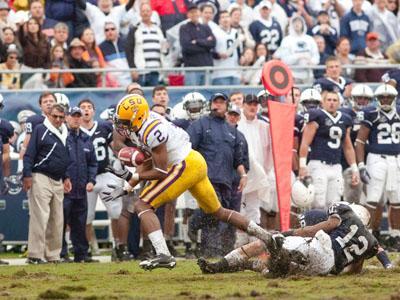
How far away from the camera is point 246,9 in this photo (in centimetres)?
2117

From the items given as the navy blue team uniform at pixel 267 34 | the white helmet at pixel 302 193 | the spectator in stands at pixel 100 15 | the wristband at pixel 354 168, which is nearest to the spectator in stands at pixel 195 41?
the spectator in stands at pixel 100 15

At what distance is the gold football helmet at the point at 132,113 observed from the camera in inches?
450

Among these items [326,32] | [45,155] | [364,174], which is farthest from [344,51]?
[45,155]

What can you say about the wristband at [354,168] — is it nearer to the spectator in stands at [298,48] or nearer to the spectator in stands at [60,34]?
the spectator in stands at [298,48]

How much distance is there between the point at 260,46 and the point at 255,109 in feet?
12.1

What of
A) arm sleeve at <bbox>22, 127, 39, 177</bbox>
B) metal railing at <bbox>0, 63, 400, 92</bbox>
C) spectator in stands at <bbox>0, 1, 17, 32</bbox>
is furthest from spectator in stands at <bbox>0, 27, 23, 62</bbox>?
arm sleeve at <bbox>22, 127, 39, 177</bbox>

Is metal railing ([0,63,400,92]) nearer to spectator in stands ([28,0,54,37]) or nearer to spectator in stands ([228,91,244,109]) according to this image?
spectator in stands ([228,91,244,109])

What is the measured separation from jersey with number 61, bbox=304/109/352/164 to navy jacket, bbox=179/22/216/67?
3.00 m

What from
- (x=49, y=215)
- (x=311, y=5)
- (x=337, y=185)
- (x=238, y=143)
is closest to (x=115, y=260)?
(x=49, y=215)

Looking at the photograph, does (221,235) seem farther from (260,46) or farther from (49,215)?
(260,46)

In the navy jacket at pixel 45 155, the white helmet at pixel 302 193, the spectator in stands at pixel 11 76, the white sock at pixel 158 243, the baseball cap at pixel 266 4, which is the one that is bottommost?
the white sock at pixel 158 243

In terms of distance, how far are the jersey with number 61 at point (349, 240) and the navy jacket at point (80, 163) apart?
186 inches

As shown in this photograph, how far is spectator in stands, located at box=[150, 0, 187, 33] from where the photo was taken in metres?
20.3

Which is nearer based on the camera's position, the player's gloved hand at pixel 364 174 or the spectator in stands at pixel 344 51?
the player's gloved hand at pixel 364 174
